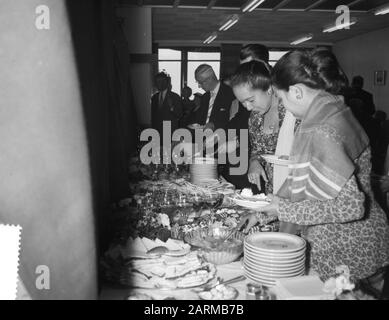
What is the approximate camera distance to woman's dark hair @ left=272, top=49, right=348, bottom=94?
1.42 m

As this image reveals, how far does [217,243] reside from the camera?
1422mm

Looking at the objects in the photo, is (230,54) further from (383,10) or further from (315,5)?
(383,10)

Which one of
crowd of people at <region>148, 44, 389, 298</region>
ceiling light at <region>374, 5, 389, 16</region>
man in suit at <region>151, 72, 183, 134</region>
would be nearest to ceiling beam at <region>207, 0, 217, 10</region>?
man in suit at <region>151, 72, 183, 134</region>

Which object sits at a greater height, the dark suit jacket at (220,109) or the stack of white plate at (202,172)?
the dark suit jacket at (220,109)

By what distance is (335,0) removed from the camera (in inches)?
276

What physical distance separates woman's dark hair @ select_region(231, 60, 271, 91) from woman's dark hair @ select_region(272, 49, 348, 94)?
2.64ft

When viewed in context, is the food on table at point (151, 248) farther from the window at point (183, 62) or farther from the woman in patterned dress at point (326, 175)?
the window at point (183, 62)

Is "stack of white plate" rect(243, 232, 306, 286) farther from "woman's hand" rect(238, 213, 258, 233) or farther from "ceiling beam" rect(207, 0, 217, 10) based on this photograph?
"ceiling beam" rect(207, 0, 217, 10)

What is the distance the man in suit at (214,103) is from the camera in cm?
347

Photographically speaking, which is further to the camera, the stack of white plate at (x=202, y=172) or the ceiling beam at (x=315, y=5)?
the ceiling beam at (x=315, y=5)

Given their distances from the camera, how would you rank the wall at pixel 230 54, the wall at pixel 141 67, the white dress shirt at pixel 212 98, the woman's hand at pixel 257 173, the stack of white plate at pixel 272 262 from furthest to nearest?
the wall at pixel 230 54 < the wall at pixel 141 67 < the white dress shirt at pixel 212 98 < the woman's hand at pixel 257 173 < the stack of white plate at pixel 272 262

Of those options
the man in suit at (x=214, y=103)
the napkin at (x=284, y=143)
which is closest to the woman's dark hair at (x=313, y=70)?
the napkin at (x=284, y=143)

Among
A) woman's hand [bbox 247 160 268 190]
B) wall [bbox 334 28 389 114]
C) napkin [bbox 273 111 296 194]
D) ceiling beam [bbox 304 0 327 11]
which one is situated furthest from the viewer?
wall [bbox 334 28 389 114]

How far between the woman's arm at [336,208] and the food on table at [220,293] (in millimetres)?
323
